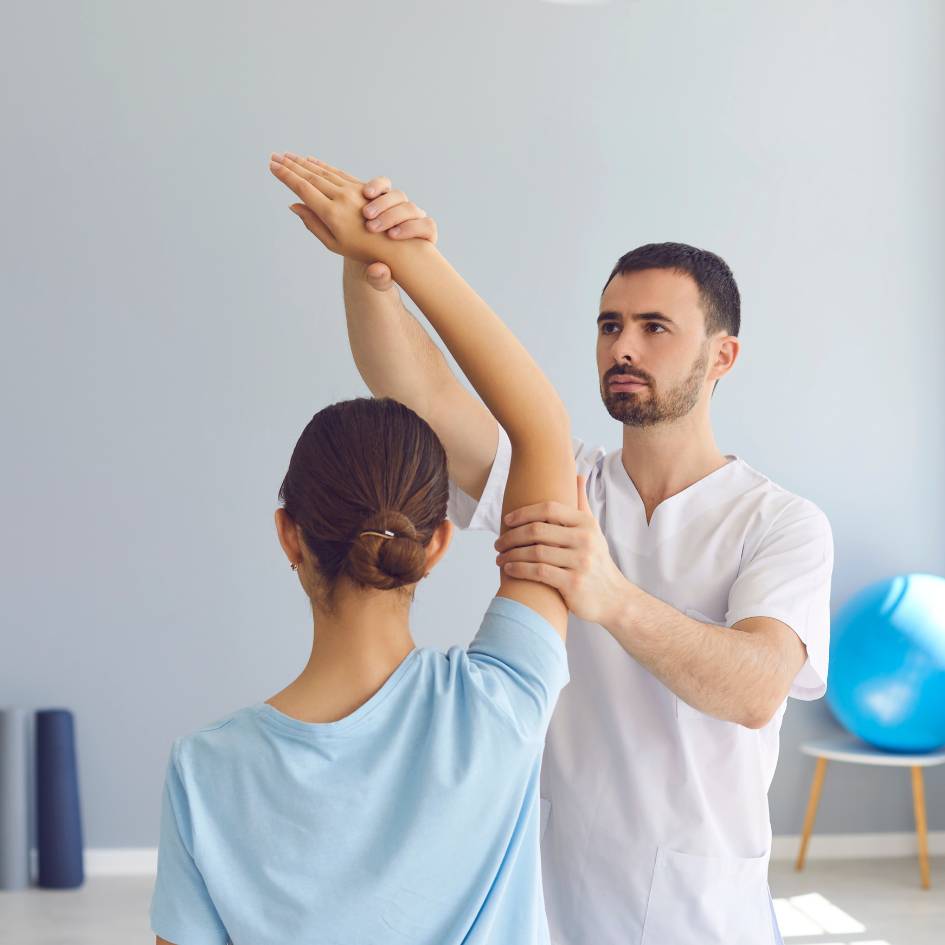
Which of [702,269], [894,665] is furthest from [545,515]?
[894,665]

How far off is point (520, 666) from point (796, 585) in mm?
547

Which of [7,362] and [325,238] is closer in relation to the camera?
[325,238]

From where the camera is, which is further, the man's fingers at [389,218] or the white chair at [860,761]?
the white chair at [860,761]

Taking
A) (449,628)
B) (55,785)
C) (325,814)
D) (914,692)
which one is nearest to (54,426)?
(55,785)

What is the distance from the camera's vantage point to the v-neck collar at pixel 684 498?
155 cm

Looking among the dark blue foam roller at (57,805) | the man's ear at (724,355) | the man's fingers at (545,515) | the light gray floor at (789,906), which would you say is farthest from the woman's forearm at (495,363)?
the dark blue foam roller at (57,805)

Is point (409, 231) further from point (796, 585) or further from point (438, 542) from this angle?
point (796, 585)

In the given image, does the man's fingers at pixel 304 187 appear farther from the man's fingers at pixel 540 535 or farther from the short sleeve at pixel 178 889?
the short sleeve at pixel 178 889

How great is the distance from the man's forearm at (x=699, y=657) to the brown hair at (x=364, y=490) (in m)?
0.31

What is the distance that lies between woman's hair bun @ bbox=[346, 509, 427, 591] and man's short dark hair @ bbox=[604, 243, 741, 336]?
816 mm

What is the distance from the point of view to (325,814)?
924 millimetres

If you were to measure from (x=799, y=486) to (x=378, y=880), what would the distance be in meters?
3.37

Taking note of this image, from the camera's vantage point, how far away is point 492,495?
1.62 metres

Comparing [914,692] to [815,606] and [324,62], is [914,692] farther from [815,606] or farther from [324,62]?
[324,62]
